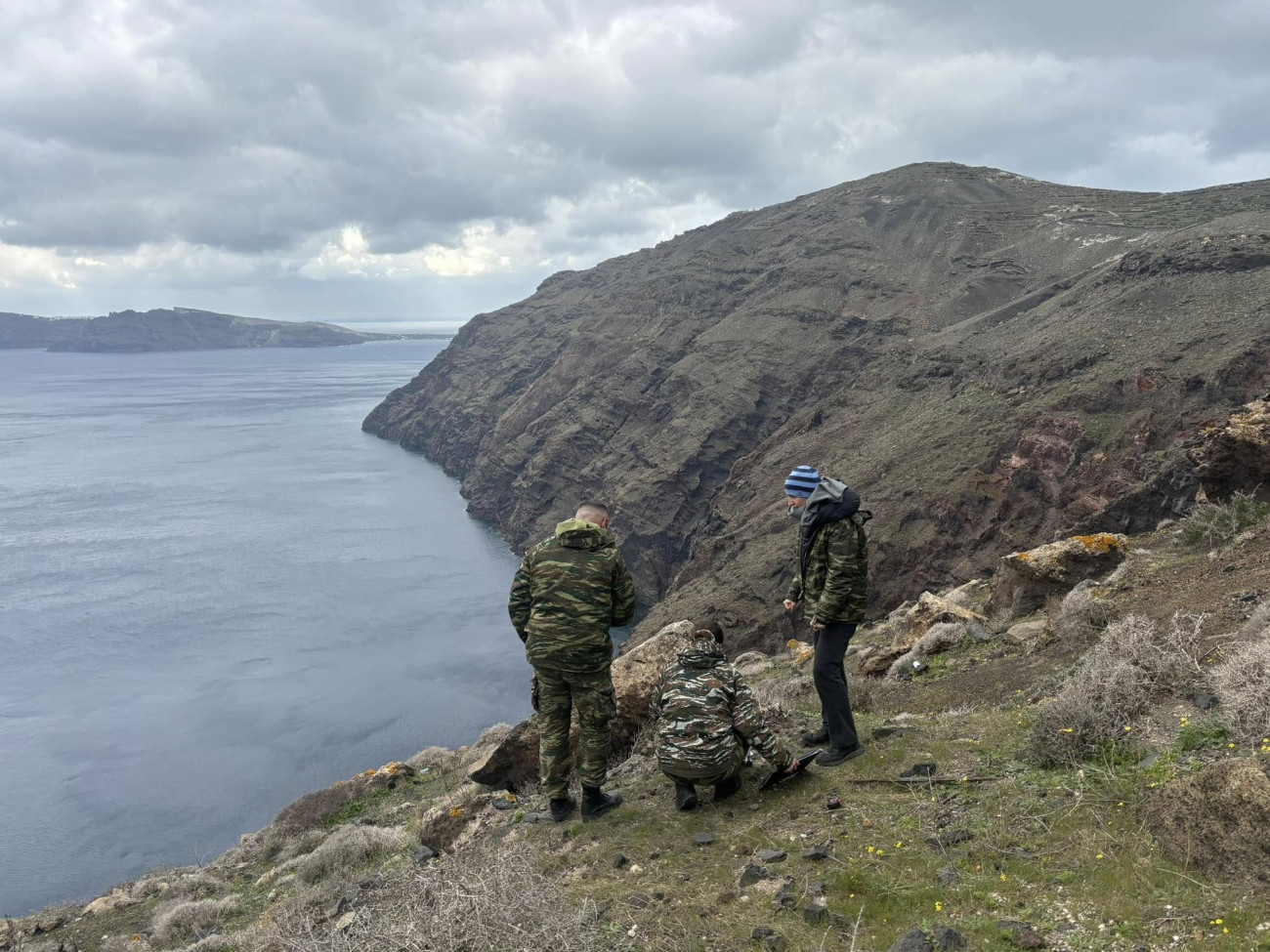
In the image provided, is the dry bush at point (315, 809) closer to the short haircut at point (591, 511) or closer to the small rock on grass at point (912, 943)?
the short haircut at point (591, 511)

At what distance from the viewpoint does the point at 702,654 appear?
19.2 ft

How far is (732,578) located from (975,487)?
1280 cm

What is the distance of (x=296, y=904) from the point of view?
714 cm

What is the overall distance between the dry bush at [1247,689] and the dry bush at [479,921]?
379cm

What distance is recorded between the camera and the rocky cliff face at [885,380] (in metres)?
31.9

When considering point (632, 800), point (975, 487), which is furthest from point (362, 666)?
point (632, 800)

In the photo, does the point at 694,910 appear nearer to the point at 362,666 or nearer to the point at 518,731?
the point at 518,731

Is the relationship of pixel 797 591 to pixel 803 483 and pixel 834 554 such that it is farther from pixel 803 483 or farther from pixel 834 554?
pixel 803 483

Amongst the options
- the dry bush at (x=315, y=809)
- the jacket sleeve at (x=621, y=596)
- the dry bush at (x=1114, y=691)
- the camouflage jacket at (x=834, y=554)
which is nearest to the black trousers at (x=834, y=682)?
the camouflage jacket at (x=834, y=554)

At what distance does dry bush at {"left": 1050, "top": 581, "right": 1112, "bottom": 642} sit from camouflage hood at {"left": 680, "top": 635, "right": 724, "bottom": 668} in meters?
4.46

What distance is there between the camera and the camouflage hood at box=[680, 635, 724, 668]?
5.84m

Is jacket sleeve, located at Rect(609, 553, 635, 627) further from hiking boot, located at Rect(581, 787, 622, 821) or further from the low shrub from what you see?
the low shrub

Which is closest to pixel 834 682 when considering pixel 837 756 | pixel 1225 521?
pixel 837 756

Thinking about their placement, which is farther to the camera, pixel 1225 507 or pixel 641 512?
pixel 641 512
